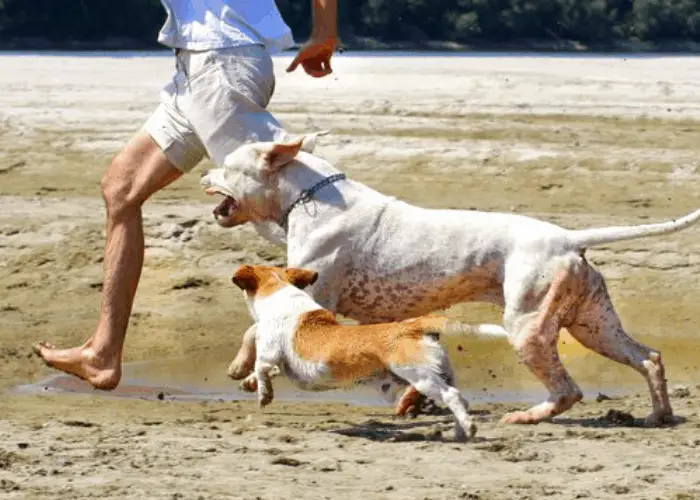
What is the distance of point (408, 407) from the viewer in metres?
7.86

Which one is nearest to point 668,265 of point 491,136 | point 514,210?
point 514,210

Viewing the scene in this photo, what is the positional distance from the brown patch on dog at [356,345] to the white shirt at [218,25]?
126cm

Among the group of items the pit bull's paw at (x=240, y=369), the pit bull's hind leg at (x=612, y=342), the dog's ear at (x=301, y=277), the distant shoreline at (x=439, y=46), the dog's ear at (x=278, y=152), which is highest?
the dog's ear at (x=278, y=152)

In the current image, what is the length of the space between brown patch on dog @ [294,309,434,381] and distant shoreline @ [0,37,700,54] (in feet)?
60.2

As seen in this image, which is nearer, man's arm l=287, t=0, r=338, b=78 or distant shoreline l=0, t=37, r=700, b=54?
man's arm l=287, t=0, r=338, b=78

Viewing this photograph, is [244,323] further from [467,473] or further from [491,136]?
[491,136]

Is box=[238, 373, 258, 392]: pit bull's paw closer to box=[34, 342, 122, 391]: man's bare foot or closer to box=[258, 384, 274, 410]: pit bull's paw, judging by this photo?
box=[258, 384, 274, 410]: pit bull's paw

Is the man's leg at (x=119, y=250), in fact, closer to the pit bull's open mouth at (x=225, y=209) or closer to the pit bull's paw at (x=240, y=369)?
the pit bull's open mouth at (x=225, y=209)

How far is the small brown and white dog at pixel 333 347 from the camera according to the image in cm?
691

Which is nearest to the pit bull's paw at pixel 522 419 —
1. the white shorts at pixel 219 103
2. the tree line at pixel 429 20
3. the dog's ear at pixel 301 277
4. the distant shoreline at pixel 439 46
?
the dog's ear at pixel 301 277

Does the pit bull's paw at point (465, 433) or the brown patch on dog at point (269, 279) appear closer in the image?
the pit bull's paw at point (465, 433)

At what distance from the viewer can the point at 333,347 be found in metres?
7.08

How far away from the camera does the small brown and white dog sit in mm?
6906

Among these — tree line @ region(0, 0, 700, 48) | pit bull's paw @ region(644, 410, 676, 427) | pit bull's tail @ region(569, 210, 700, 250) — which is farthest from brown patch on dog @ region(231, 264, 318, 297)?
tree line @ region(0, 0, 700, 48)
